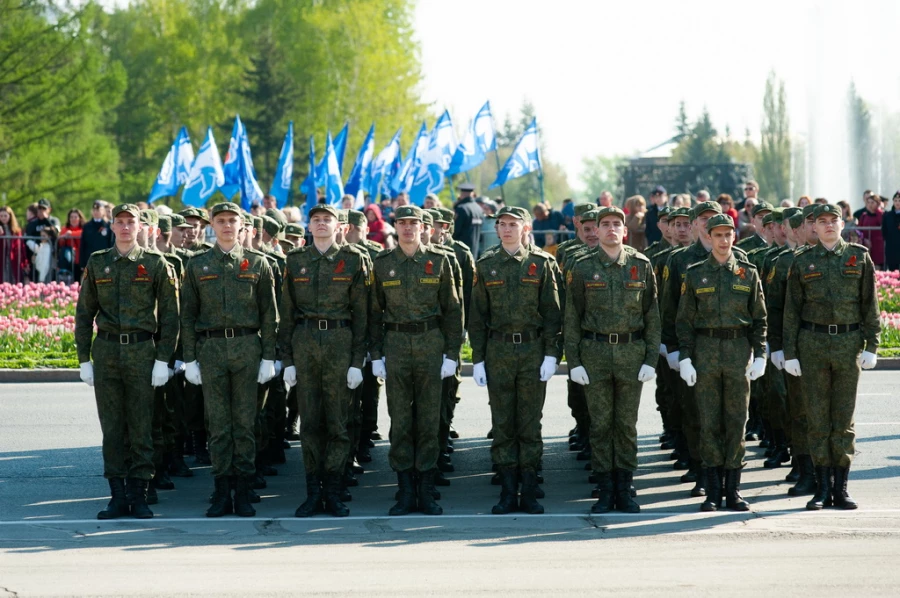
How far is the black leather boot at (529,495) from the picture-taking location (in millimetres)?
9211

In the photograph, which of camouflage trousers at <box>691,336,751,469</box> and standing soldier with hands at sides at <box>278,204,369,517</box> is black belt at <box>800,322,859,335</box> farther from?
standing soldier with hands at sides at <box>278,204,369,517</box>

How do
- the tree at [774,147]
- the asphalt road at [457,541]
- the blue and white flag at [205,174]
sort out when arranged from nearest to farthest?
the asphalt road at [457,541]
the blue and white flag at [205,174]
the tree at [774,147]

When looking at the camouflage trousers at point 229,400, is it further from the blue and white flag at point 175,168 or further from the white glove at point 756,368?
the blue and white flag at point 175,168

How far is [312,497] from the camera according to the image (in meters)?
9.24

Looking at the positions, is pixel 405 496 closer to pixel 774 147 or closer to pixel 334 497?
pixel 334 497

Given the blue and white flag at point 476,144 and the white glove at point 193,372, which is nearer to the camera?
the white glove at point 193,372

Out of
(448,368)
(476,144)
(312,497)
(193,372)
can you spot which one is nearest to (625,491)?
(448,368)

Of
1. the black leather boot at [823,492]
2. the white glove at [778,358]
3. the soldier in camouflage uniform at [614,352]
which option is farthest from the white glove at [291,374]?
the black leather boot at [823,492]

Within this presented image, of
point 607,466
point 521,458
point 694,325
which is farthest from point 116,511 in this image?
point 694,325

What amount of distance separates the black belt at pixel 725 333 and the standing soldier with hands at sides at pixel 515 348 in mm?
1064

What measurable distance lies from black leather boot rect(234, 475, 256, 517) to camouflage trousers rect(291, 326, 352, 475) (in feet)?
1.52

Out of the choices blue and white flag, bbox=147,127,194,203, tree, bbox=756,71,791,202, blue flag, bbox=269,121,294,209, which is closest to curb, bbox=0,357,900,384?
blue and white flag, bbox=147,127,194,203

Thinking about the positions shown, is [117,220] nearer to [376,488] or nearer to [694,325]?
[376,488]

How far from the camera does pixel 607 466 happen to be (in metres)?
9.15
